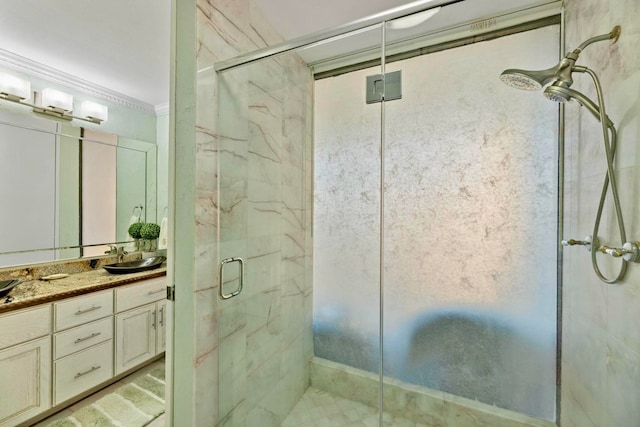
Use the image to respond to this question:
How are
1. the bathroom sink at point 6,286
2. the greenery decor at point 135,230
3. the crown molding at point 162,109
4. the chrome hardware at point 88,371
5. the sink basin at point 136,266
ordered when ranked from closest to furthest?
the bathroom sink at point 6,286 < the chrome hardware at point 88,371 < the sink basin at point 136,266 < the greenery decor at point 135,230 < the crown molding at point 162,109

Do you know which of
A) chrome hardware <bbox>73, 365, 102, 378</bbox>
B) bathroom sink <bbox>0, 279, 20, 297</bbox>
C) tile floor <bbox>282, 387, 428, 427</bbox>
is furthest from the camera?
chrome hardware <bbox>73, 365, 102, 378</bbox>

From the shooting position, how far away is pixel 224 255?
1297 mm

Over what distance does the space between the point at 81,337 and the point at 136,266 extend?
68cm

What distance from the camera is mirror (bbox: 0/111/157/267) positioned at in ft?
6.21

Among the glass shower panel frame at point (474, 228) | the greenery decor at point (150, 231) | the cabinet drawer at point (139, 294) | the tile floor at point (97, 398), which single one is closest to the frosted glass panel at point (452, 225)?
the glass shower panel frame at point (474, 228)

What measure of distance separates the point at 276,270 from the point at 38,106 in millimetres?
2225

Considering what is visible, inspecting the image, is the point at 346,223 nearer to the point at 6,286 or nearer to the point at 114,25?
the point at 114,25

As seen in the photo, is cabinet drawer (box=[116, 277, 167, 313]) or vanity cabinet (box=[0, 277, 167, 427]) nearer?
vanity cabinet (box=[0, 277, 167, 427])

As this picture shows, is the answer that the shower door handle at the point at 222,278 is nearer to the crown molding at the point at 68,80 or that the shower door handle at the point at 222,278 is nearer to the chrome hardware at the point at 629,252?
the chrome hardware at the point at 629,252

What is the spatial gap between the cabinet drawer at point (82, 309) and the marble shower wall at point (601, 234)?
276 cm

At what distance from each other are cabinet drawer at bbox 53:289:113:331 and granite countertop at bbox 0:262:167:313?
4cm

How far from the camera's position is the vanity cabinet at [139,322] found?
78.1 inches

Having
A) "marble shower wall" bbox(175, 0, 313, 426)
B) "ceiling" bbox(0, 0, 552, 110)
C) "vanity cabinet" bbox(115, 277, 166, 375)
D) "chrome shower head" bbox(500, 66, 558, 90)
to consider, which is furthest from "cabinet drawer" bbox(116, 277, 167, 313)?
"chrome shower head" bbox(500, 66, 558, 90)

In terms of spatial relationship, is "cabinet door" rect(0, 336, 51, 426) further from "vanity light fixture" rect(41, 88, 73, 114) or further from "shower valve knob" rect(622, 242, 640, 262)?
"shower valve knob" rect(622, 242, 640, 262)
